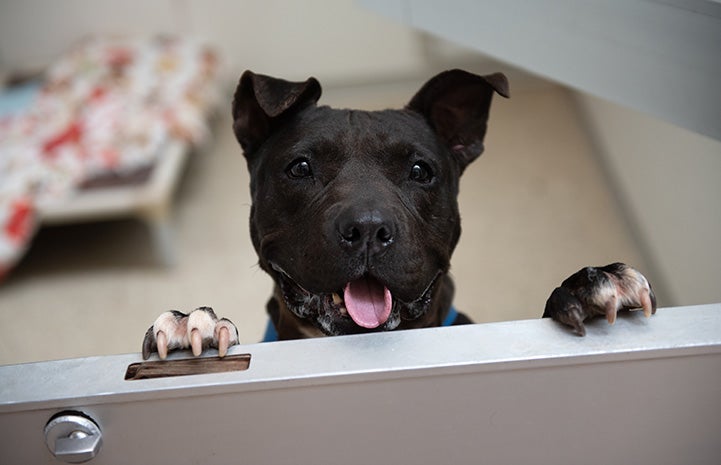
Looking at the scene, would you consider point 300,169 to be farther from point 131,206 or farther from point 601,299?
point 131,206

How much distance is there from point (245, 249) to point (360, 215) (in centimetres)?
120

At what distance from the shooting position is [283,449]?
1092 mm

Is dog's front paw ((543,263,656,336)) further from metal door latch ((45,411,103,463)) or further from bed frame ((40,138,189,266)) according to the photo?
bed frame ((40,138,189,266))

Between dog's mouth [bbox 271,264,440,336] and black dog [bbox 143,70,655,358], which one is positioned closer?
black dog [bbox 143,70,655,358]

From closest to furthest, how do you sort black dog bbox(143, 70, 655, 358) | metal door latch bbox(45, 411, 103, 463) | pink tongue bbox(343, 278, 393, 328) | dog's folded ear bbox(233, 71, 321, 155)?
metal door latch bbox(45, 411, 103, 463), black dog bbox(143, 70, 655, 358), pink tongue bbox(343, 278, 393, 328), dog's folded ear bbox(233, 71, 321, 155)

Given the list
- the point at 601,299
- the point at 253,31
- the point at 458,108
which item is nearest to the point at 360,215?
the point at 601,299

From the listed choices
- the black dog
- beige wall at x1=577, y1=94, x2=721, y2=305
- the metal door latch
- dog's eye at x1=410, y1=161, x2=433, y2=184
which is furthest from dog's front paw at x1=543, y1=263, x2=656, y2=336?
the metal door latch

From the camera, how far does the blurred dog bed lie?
3.00 m

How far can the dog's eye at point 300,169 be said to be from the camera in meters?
1.46

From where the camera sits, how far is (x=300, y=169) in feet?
4.80

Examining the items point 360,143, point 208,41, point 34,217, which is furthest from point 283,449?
point 208,41

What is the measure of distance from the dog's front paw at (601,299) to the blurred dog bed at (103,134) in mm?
2125

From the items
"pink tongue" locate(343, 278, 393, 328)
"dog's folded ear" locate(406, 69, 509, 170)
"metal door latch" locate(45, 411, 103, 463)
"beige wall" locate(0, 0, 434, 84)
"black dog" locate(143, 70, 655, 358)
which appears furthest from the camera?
"beige wall" locate(0, 0, 434, 84)

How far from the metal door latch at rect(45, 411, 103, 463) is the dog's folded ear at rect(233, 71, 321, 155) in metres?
0.63
